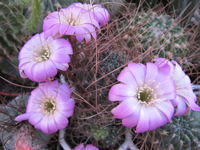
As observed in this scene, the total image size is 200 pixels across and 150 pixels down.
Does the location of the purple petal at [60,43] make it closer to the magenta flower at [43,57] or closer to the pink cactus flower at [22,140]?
the magenta flower at [43,57]

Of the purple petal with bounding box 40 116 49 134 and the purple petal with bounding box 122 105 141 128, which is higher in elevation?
the purple petal with bounding box 122 105 141 128

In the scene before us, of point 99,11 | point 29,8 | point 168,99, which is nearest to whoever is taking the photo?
point 168,99

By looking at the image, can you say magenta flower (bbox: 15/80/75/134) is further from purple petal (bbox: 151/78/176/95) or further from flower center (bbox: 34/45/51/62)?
purple petal (bbox: 151/78/176/95)

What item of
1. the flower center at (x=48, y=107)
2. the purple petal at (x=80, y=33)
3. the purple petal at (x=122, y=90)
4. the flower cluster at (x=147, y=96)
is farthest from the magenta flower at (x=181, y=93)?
the flower center at (x=48, y=107)

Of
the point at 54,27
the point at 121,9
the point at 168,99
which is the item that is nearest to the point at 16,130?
the point at 54,27

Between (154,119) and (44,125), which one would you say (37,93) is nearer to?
(44,125)

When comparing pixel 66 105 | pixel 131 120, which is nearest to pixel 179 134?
pixel 131 120

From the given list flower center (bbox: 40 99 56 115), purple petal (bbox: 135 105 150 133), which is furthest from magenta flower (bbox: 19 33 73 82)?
purple petal (bbox: 135 105 150 133)

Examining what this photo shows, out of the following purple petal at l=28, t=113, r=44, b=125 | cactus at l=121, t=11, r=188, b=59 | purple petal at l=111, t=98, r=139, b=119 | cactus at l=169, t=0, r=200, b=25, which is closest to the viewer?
purple petal at l=111, t=98, r=139, b=119

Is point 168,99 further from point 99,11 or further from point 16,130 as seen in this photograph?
point 16,130
